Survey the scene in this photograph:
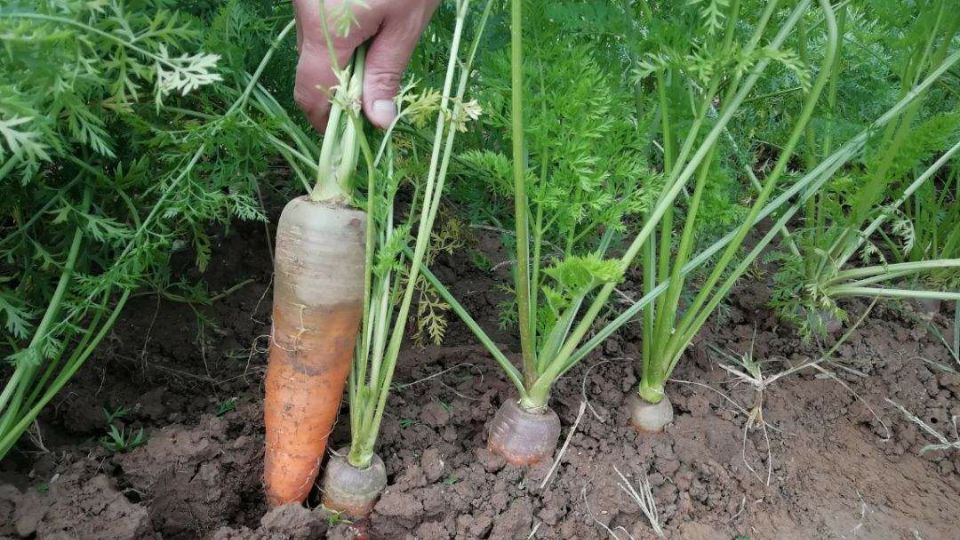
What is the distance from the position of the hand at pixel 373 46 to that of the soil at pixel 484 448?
73cm

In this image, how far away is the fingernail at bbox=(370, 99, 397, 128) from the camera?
4.86 feet

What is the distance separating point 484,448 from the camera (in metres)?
Answer: 1.77

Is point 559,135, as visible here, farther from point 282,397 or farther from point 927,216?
point 927,216

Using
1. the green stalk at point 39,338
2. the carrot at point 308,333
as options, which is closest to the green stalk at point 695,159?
the carrot at point 308,333

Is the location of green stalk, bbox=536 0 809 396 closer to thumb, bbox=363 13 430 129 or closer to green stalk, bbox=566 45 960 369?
green stalk, bbox=566 45 960 369

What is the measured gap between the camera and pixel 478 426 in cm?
186

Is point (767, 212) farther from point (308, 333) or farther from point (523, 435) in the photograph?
point (308, 333)

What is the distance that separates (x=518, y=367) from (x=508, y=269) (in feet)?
1.96

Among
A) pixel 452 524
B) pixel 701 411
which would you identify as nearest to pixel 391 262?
pixel 452 524

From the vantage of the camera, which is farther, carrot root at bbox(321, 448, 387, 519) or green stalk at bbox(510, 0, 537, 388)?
carrot root at bbox(321, 448, 387, 519)

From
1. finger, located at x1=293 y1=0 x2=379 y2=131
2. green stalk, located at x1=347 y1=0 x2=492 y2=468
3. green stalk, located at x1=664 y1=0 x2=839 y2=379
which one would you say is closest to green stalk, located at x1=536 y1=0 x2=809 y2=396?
green stalk, located at x1=664 y1=0 x2=839 y2=379

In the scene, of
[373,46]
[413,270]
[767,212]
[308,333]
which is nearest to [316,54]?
[373,46]

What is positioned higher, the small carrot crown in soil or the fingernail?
the fingernail

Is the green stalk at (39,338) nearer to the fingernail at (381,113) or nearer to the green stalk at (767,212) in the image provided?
the fingernail at (381,113)
